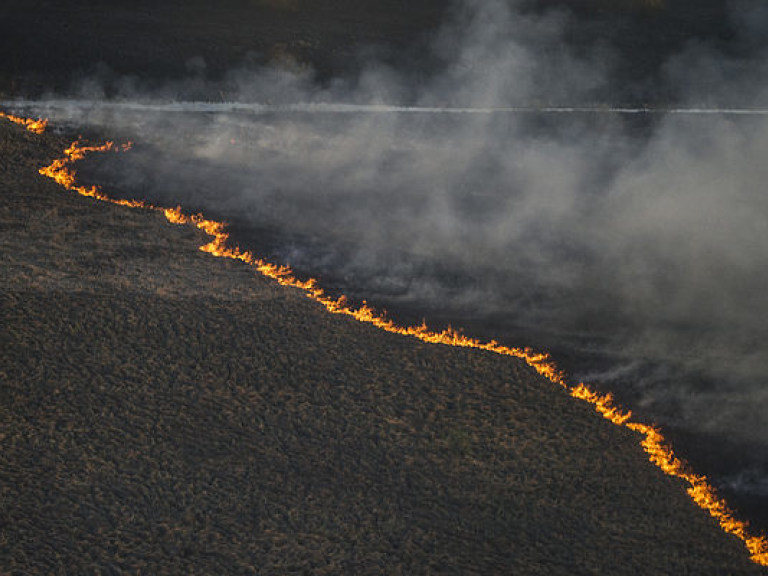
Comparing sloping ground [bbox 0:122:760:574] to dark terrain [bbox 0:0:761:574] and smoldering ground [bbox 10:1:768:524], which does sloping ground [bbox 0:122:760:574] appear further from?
smoldering ground [bbox 10:1:768:524]

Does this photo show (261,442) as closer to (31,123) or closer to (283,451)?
(283,451)

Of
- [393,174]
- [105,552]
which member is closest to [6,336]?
[105,552]

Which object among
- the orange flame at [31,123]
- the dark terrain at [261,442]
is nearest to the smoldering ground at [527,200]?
the orange flame at [31,123]

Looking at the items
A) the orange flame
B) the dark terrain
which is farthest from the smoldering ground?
the dark terrain

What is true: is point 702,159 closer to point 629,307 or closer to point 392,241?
point 629,307

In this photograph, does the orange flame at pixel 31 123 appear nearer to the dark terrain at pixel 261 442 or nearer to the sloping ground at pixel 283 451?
the dark terrain at pixel 261 442

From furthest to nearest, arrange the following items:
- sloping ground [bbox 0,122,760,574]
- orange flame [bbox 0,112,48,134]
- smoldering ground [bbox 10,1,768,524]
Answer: orange flame [bbox 0,112,48,134] → smoldering ground [bbox 10,1,768,524] → sloping ground [bbox 0,122,760,574]

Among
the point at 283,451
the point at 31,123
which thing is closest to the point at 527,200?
the point at 283,451
